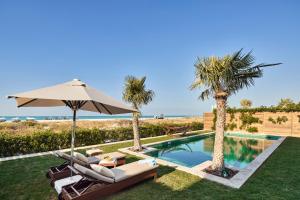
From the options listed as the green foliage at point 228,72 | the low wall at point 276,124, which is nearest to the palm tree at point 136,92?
the green foliage at point 228,72

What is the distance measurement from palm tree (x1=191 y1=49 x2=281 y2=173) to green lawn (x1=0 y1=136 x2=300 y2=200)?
1327 millimetres

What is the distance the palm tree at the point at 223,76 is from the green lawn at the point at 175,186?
4.35 ft

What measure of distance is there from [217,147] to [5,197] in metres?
6.26

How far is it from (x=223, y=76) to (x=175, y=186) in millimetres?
3871

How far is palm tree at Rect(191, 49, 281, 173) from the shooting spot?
5848mm

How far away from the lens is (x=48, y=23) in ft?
A: 37.9

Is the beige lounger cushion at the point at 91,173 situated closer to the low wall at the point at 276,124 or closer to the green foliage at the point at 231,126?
the green foliage at the point at 231,126

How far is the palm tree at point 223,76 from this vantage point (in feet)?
19.2

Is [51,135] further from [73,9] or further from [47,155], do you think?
[73,9]

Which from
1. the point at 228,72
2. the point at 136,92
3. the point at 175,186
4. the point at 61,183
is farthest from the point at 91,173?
the point at 136,92

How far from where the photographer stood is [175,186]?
476 centimetres

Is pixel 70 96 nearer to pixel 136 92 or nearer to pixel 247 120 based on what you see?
pixel 136 92

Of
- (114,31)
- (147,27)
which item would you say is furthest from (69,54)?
(147,27)

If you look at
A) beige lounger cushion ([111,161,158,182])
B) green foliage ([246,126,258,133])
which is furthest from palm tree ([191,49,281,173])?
green foliage ([246,126,258,133])
